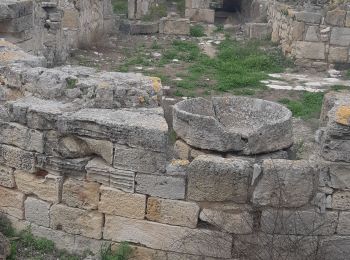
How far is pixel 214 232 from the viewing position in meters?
5.23

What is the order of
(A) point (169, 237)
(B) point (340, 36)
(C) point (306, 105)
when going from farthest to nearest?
(B) point (340, 36) < (C) point (306, 105) < (A) point (169, 237)

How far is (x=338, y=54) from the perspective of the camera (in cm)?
1391

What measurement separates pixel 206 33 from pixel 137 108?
13057 mm

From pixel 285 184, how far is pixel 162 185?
106 centimetres

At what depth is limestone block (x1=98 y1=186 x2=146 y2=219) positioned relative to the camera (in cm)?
531

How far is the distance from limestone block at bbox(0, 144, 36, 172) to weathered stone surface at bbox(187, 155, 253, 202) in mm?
1532

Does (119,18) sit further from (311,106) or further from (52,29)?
(311,106)

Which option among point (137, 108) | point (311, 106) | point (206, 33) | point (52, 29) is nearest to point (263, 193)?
point (137, 108)

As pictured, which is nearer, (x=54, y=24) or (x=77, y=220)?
(x=77, y=220)

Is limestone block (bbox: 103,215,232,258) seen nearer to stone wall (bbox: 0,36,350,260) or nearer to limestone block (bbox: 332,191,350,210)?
stone wall (bbox: 0,36,350,260)

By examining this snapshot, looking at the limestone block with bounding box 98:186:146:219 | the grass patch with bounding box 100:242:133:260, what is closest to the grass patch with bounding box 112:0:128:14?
the limestone block with bounding box 98:186:146:219

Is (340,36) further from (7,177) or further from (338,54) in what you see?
(7,177)

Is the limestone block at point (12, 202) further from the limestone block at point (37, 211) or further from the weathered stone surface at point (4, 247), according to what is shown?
the weathered stone surface at point (4, 247)

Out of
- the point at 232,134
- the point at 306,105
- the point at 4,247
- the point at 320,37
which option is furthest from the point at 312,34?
the point at 4,247
